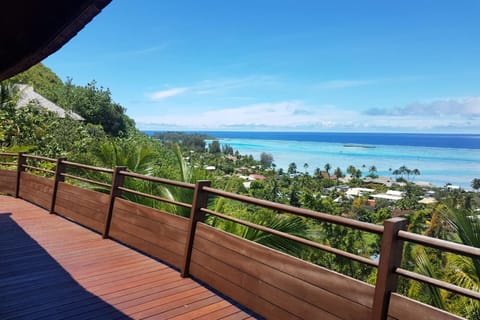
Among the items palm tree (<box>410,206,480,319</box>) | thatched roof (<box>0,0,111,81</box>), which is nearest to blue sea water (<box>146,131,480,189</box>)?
palm tree (<box>410,206,480,319</box>)

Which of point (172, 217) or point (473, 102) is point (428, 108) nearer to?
point (473, 102)

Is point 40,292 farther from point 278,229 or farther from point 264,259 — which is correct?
point 278,229

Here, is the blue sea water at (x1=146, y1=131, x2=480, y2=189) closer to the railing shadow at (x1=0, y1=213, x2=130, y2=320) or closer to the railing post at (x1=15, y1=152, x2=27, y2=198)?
the railing post at (x1=15, y1=152, x2=27, y2=198)

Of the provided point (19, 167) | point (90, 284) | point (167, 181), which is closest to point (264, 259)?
point (167, 181)

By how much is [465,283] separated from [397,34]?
41.2 m

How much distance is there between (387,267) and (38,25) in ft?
7.80

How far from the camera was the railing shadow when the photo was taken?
2760 mm

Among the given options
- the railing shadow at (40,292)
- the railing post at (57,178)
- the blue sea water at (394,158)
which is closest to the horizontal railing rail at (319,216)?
the railing shadow at (40,292)

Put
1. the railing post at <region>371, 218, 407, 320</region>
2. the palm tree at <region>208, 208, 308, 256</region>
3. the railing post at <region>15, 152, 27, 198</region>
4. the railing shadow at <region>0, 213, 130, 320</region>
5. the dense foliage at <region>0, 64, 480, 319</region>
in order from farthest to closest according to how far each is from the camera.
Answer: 1. the railing post at <region>15, 152, 27, 198</region>
2. the palm tree at <region>208, 208, 308, 256</region>
3. the dense foliage at <region>0, 64, 480, 319</region>
4. the railing shadow at <region>0, 213, 130, 320</region>
5. the railing post at <region>371, 218, 407, 320</region>

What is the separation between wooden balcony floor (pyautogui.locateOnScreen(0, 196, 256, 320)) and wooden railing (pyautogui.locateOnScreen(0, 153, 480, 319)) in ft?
0.60

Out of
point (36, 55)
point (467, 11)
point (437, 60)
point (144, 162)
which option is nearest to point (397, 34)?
point (467, 11)

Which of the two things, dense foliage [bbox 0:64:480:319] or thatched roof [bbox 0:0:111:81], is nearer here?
thatched roof [bbox 0:0:111:81]

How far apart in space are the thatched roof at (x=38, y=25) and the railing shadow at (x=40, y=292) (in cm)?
194

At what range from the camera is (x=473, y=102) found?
80875 millimetres
